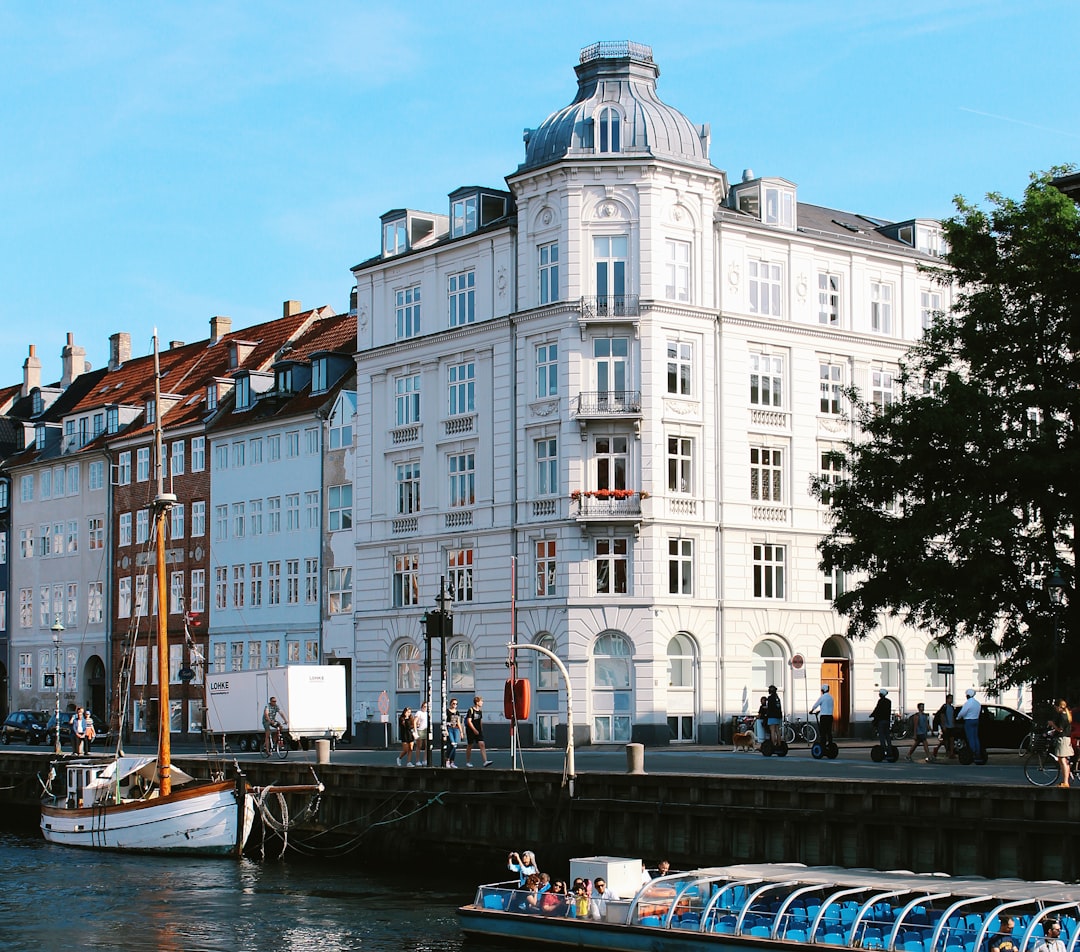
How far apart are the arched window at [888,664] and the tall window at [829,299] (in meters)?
11.7

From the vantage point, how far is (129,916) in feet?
113

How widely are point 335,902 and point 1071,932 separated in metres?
16.4

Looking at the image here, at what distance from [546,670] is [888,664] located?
1364 cm

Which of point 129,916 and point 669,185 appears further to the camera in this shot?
point 669,185

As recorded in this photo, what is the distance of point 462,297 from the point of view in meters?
65.6

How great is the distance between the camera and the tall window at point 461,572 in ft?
209

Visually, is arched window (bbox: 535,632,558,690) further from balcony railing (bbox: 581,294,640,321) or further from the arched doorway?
balcony railing (bbox: 581,294,640,321)

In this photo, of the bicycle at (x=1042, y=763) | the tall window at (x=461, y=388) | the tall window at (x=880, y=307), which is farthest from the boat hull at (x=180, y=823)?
the tall window at (x=880, y=307)

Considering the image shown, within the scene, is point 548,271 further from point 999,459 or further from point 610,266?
point 999,459

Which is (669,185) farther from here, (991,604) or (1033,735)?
(1033,735)

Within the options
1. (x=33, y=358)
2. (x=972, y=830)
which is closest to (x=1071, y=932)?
(x=972, y=830)

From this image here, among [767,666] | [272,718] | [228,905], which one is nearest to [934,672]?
[767,666]

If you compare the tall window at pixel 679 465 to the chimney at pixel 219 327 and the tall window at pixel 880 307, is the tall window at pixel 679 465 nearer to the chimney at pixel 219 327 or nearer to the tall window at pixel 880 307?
the tall window at pixel 880 307

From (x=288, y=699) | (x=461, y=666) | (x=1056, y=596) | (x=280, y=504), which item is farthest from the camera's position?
(x=280, y=504)
